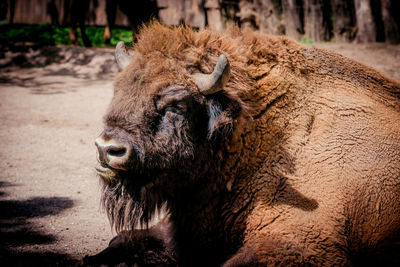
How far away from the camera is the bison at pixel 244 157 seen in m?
2.50

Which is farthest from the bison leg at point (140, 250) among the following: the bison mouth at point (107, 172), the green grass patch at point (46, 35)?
the green grass patch at point (46, 35)

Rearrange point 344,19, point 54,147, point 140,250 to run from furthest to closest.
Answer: point 344,19, point 54,147, point 140,250

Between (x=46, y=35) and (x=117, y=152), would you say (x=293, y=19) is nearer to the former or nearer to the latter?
(x=117, y=152)

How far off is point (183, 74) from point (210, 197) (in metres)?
0.98

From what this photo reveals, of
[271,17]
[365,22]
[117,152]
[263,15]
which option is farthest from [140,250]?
[263,15]

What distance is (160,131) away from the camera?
101 inches

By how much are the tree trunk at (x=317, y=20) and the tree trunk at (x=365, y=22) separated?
790 millimetres

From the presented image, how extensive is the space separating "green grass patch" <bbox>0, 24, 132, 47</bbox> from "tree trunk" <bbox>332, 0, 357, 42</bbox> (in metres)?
A: 7.71

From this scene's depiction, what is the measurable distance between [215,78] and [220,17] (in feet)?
27.4

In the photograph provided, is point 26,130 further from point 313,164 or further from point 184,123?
point 313,164

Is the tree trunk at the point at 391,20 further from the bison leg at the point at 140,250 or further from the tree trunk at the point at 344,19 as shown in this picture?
the bison leg at the point at 140,250

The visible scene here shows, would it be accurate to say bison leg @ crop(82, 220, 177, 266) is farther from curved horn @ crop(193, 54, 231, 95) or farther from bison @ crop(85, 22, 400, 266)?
curved horn @ crop(193, 54, 231, 95)

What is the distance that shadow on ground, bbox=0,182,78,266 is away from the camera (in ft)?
9.75

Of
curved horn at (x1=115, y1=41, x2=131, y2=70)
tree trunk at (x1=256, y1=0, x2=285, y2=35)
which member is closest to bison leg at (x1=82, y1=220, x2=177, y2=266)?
curved horn at (x1=115, y1=41, x2=131, y2=70)
